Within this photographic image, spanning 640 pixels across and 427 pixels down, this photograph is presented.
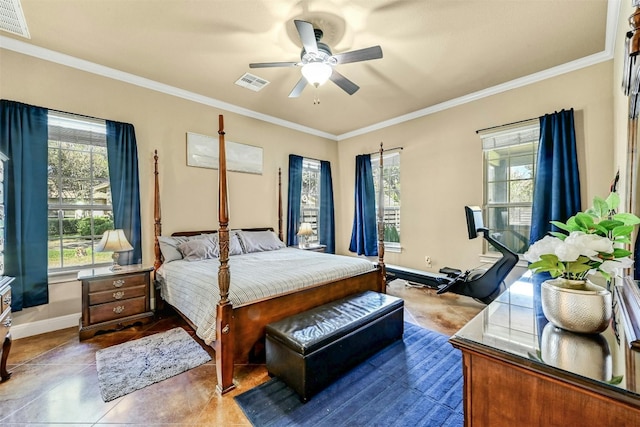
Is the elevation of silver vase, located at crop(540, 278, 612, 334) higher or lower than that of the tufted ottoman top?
higher

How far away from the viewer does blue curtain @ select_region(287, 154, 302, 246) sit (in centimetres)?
489

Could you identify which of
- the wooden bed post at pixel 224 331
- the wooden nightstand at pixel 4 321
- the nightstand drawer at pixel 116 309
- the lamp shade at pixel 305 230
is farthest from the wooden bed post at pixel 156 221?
the lamp shade at pixel 305 230

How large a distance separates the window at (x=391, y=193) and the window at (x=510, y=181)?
1.45 metres

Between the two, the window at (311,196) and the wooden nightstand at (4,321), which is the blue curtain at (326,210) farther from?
the wooden nightstand at (4,321)

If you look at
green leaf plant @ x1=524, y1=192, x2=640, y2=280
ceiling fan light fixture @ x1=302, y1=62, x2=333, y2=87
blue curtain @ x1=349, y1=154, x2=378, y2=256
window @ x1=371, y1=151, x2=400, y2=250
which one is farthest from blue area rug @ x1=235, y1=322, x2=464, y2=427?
blue curtain @ x1=349, y1=154, x2=378, y2=256

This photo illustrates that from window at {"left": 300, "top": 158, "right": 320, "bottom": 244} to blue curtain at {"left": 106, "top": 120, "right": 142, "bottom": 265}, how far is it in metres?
2.72

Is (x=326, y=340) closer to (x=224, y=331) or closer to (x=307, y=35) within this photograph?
(x=224, y=331)

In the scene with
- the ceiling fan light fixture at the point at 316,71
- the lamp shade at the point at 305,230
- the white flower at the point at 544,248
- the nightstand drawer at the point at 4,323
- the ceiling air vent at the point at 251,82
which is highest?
the ceiling air vent at the point at 251,82

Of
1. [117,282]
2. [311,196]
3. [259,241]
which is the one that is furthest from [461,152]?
[117,282]

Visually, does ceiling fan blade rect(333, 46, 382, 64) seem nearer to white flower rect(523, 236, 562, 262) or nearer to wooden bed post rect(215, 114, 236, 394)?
wooden bed post rect(215, 114, 236, 394)

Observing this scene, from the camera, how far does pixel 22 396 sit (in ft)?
6.10

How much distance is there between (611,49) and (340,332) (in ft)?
12.8

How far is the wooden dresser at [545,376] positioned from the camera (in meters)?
0.65

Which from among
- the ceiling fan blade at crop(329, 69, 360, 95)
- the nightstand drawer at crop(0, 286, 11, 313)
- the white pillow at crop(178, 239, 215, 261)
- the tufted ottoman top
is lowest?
the tufted ottoman top
